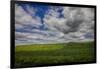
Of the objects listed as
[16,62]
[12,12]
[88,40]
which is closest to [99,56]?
[88,40]

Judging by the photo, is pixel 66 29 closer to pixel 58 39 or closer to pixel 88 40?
pixel 58 39

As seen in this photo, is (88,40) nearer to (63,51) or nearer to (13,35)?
(63,51)

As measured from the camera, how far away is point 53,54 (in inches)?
87.3

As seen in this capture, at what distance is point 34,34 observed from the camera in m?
2.14

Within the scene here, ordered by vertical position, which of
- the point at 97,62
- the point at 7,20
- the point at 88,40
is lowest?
the point at 97,62

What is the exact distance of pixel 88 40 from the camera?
2.36m

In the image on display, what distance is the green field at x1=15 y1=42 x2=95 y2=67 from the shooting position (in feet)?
6.89

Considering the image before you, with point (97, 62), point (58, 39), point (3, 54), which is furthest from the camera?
point (97, 62)

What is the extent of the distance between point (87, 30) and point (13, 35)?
0.86m

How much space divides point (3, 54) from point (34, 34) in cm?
38

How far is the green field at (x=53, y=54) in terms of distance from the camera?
210 centimetres

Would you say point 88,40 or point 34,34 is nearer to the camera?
point 34,34

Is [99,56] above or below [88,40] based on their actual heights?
below

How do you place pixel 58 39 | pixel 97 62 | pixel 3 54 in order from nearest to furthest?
pixel 3 54 < pixel 58 39 < pixel 97 62
